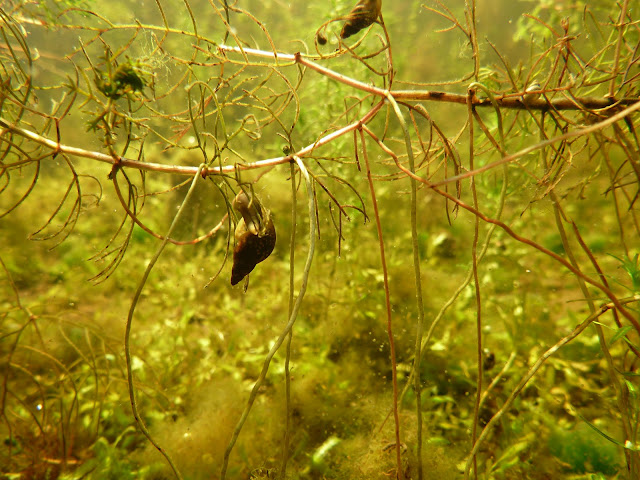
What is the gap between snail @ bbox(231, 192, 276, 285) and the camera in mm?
1104

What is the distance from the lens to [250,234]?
1101 mm

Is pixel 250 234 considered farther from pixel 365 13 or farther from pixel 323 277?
pixel 323 277

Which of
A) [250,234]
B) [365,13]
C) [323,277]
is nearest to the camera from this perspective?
[250,234]

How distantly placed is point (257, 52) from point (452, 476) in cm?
208

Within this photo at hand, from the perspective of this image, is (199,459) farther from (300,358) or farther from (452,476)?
(452,476)

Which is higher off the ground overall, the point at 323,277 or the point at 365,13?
the point at 365,13

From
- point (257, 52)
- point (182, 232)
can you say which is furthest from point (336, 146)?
point (182, 232)

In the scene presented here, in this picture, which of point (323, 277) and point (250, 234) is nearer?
point (250, 234)

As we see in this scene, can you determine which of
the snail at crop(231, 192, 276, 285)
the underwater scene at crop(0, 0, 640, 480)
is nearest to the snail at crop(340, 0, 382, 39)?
the underwater scene at crop(0, 0, 640, 480)

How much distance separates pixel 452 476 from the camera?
4.65 feet

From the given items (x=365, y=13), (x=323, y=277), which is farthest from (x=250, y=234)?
(x=323, y=277)

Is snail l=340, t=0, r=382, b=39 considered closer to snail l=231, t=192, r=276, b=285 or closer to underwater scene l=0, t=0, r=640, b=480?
underwater scene l=0, t=0, r=640, b=480

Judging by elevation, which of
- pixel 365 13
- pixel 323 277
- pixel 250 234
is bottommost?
pixel 323 277

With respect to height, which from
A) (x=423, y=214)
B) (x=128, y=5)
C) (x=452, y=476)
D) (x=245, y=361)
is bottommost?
(x=452, y=476)
